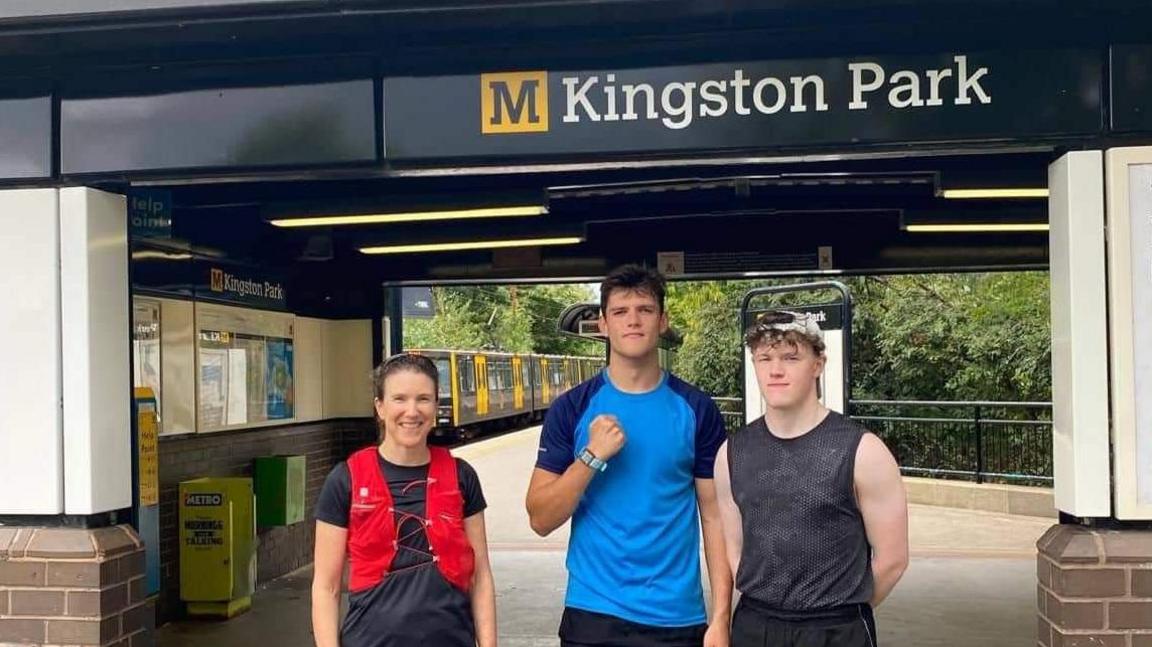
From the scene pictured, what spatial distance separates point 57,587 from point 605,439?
101 inches

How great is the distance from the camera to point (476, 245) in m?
8.37

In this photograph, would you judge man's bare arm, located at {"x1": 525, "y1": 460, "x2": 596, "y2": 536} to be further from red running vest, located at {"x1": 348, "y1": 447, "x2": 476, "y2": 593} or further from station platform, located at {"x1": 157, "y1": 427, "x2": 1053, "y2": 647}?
station platform, located at {"x1": 157, "y1": 427, "x2": 1053, "y2": 647}

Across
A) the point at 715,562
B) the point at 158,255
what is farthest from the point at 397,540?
the point at 158,255

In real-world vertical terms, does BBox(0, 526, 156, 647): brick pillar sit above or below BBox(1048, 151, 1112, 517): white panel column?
below

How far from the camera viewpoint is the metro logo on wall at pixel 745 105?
3883 millimetres

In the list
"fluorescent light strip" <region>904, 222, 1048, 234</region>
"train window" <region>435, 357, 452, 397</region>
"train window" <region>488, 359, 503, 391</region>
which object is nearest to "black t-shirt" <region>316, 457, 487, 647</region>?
"fluorescent light strip" <region>904, 222, 1048, 234</region>

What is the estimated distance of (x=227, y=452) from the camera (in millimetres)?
7891

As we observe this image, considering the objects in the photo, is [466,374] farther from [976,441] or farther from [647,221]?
[647,221]

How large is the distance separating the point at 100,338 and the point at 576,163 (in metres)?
2.04

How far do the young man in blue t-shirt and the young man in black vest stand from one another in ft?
0.66

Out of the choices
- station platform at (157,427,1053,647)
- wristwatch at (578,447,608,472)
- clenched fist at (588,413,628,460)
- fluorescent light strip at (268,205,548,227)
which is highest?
fluorescent light strip at (268,205,548,227)

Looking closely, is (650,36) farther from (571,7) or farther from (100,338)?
(100,338)

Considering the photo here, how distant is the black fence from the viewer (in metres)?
12.7

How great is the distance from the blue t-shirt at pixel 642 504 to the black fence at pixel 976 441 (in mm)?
9610
